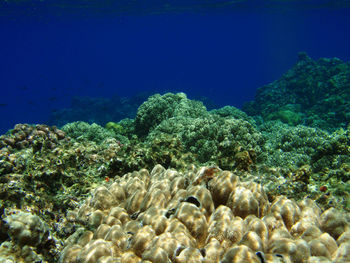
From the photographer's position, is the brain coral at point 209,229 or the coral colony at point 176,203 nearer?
the brain coral at point 209,229

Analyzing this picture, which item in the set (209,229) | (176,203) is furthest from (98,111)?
(209,229)

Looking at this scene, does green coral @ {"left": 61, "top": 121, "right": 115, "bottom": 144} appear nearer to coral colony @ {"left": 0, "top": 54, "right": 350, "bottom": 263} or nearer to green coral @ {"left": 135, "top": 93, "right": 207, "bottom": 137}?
green coral @ {"left": 135, "top": 93, "right": 207, "bottom": 137}

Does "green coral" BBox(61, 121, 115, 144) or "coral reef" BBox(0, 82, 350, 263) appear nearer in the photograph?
"coral reef" BBox(0, 82, 350, 263)

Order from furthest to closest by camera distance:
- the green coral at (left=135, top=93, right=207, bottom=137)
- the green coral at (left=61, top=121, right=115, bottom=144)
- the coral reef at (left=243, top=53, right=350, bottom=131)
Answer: the coral reef at (left=243, top=53, right=350, bottom=131) → the green coral at (left=135, top=93, right=207, bottom=137) → the green coral at (left=61, top=121, right=115, bottom=144)

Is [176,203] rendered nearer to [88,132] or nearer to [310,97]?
[88,132]

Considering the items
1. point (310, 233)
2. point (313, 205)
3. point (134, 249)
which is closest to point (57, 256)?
point (134, 249)

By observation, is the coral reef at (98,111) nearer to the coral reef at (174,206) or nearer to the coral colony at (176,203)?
the coral colony at (176,203)

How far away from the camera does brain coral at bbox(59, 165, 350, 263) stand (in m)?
2.80

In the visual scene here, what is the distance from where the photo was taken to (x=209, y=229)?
3.39 meters

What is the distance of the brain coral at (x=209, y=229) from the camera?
2.80 meters

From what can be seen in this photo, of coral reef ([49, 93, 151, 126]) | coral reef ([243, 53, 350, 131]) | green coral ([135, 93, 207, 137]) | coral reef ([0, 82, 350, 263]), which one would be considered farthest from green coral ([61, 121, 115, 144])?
coral reef ([49, 93, 151, 126])

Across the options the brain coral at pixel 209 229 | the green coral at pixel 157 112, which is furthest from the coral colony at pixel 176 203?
the green coral at pixel 157 112

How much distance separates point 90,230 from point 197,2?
50.5 metres

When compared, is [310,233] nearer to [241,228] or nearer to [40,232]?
[241,228]
